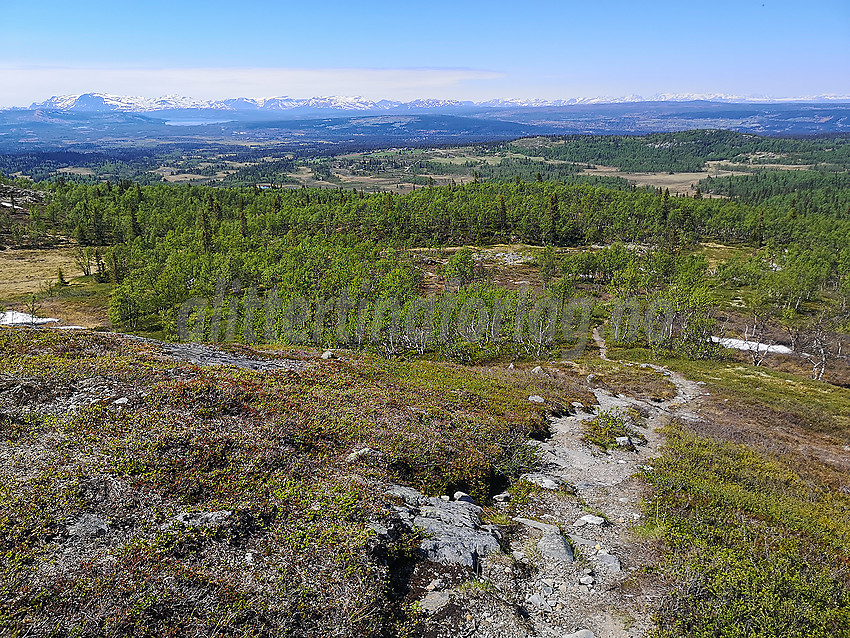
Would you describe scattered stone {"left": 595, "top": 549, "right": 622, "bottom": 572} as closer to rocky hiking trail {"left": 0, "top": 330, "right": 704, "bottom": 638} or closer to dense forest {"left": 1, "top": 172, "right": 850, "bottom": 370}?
rocky hiking trail {"left": 0, "top": 330, "right": 704, "bottom": 638}

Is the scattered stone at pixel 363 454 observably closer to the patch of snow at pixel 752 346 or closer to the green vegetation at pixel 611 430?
the green vegetation at pixel 611 430

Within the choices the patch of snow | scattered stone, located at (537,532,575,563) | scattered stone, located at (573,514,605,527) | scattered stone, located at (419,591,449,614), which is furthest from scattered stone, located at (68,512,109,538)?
the patch of snow

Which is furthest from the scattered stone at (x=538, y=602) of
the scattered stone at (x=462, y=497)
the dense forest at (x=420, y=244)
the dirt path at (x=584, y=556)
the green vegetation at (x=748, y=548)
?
the dense forest at (x=420, y=244)

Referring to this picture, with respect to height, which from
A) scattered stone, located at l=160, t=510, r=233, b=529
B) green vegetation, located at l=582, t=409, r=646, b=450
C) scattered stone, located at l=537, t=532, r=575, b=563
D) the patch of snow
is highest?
scattered stone, located at l=160, t=510, r=233, b=529

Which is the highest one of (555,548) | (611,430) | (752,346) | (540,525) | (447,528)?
(447,528)

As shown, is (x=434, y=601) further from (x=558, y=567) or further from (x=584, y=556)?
(x=584, y=556)

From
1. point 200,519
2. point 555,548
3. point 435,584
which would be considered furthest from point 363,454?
point 555,548
